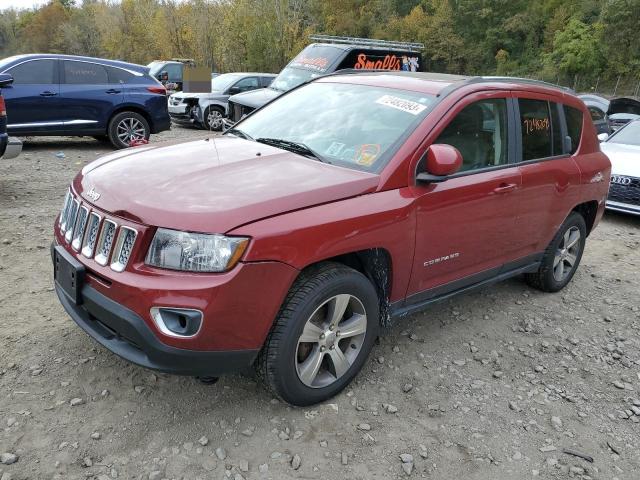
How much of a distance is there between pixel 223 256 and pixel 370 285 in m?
0.94

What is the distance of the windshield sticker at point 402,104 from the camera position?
3.35 m

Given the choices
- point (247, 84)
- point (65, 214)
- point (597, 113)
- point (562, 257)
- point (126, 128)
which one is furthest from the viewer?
point (247, 84)

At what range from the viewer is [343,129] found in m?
3.44

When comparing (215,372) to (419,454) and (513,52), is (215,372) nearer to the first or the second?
(419,454)

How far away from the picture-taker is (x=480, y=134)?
3.66m

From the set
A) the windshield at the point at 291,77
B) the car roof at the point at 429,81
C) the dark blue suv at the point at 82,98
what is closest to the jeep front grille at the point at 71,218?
the car roof at the point at 429,81

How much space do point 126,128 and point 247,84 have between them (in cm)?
526

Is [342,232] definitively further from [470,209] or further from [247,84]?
[247,84]

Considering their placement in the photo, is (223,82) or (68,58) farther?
(223,82)

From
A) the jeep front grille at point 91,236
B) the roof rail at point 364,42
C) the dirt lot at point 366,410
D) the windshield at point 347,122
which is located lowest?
the dirt lot at point 366,410

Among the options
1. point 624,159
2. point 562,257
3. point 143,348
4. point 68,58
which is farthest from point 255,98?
point 143,348

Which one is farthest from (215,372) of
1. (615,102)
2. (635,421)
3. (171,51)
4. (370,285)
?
(171,51)

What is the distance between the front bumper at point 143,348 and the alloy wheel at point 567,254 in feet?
10.5

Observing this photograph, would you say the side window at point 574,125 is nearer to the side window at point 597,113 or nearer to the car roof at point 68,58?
the car roof at point 68,58
